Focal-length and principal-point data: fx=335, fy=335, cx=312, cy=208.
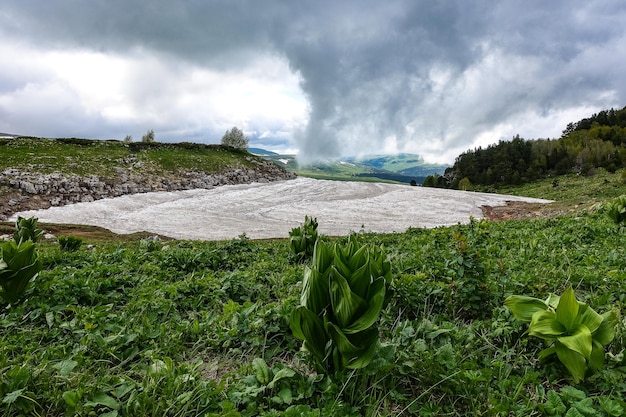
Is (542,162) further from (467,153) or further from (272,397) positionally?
(272,397)

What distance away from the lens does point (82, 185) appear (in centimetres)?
3659

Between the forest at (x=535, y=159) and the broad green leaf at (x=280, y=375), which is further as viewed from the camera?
the forest at (x=535, y=159)

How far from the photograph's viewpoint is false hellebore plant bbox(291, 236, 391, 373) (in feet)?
Answer: 7.35

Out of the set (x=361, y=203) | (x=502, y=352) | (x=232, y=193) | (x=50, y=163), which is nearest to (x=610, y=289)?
(x=502, y=352)

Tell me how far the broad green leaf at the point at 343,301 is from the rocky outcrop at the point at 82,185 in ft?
111

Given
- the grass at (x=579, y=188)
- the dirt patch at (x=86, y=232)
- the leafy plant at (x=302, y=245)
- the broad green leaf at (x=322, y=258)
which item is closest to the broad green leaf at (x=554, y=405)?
the broad green leaf at (x=322, y=258)

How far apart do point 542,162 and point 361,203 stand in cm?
7205

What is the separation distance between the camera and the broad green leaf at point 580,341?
88.0 inches

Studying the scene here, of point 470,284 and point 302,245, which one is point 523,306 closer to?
point 470,284

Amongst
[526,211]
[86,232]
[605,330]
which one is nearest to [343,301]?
[605,330]

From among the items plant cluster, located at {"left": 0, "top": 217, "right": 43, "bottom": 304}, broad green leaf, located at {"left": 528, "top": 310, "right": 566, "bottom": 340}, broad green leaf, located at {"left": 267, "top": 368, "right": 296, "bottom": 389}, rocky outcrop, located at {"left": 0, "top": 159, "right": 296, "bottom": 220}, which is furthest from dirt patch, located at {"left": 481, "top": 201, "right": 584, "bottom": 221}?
rocky outcrop, located at {"left": 0, "top": 159, "right": 296, "bottom": 220}

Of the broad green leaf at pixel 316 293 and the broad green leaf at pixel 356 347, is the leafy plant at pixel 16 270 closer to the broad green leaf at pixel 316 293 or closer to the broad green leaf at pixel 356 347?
the broad green leaf at pixel 316 293

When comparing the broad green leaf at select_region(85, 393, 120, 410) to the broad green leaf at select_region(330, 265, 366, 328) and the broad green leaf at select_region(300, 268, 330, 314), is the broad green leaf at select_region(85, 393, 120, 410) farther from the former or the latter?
the broad green leaf at select_region(330, 265, 366, 328)

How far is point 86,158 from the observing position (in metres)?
44.4
